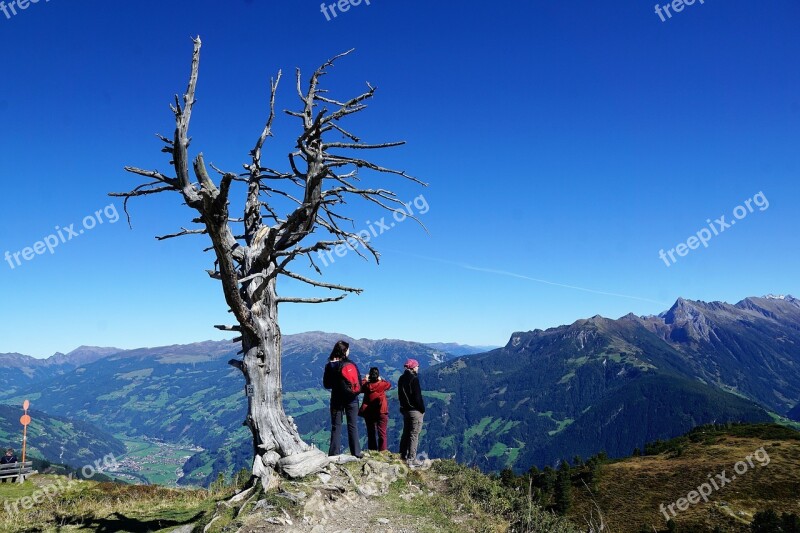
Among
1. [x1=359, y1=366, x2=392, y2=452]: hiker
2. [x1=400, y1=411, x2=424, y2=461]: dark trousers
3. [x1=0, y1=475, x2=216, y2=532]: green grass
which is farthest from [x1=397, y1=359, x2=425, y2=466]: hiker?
[x1=0, y1=475, x2=216, y2=532]: green grass

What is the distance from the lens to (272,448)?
10.3 metres

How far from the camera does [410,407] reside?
44.6ft

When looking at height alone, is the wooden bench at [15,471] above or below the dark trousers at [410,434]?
below

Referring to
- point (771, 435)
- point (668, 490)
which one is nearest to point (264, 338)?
point (668, 490)

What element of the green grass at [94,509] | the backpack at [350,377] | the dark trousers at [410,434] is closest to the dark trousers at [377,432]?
the dark trousers at [410,434]

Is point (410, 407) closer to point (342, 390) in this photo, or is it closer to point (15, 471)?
point (342, 390)

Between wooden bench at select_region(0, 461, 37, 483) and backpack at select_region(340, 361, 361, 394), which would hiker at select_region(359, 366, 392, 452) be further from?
wooden bench at select_region(0, 461, 37, 483)

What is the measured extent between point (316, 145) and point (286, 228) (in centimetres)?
185

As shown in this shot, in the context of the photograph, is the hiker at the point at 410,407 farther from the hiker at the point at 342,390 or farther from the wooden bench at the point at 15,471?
the wooden bench at the point at 15,471

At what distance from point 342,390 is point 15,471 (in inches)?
797

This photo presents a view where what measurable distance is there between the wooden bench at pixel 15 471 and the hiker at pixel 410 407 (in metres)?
19.1

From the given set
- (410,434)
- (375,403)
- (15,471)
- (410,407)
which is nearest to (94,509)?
(375,403)

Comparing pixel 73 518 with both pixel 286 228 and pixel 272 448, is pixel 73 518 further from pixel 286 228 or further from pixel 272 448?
pixel 286 228

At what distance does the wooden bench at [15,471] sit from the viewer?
71.0ft
